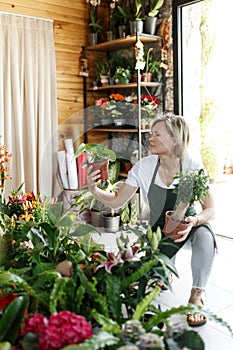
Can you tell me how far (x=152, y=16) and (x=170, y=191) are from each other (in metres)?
2.29

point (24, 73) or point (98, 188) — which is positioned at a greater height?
point (24, 73)

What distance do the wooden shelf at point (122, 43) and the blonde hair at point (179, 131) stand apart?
6.21 ft

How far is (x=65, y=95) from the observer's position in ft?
14.1

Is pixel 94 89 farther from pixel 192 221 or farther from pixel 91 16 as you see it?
pixel 192 221

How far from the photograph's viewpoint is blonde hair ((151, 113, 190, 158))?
214cm

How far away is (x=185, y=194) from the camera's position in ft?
6.05

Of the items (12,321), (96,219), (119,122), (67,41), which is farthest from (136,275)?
(67,41)

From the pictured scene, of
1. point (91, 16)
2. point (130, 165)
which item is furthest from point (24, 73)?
point (130, 165)

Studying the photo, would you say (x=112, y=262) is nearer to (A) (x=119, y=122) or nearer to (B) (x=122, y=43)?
(A) (x=119, y=122)

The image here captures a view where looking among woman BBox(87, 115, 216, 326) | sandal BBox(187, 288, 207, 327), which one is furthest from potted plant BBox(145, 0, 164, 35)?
sandal BBox(187, 288, 207, 327)

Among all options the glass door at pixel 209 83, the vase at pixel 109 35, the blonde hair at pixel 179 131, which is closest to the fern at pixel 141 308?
the blonde hair at pixel 179 131

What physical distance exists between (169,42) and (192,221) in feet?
7.73

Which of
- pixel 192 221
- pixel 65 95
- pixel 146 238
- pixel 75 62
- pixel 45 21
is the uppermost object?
pixel 45 21

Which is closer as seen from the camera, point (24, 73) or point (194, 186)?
point (194, 186)
